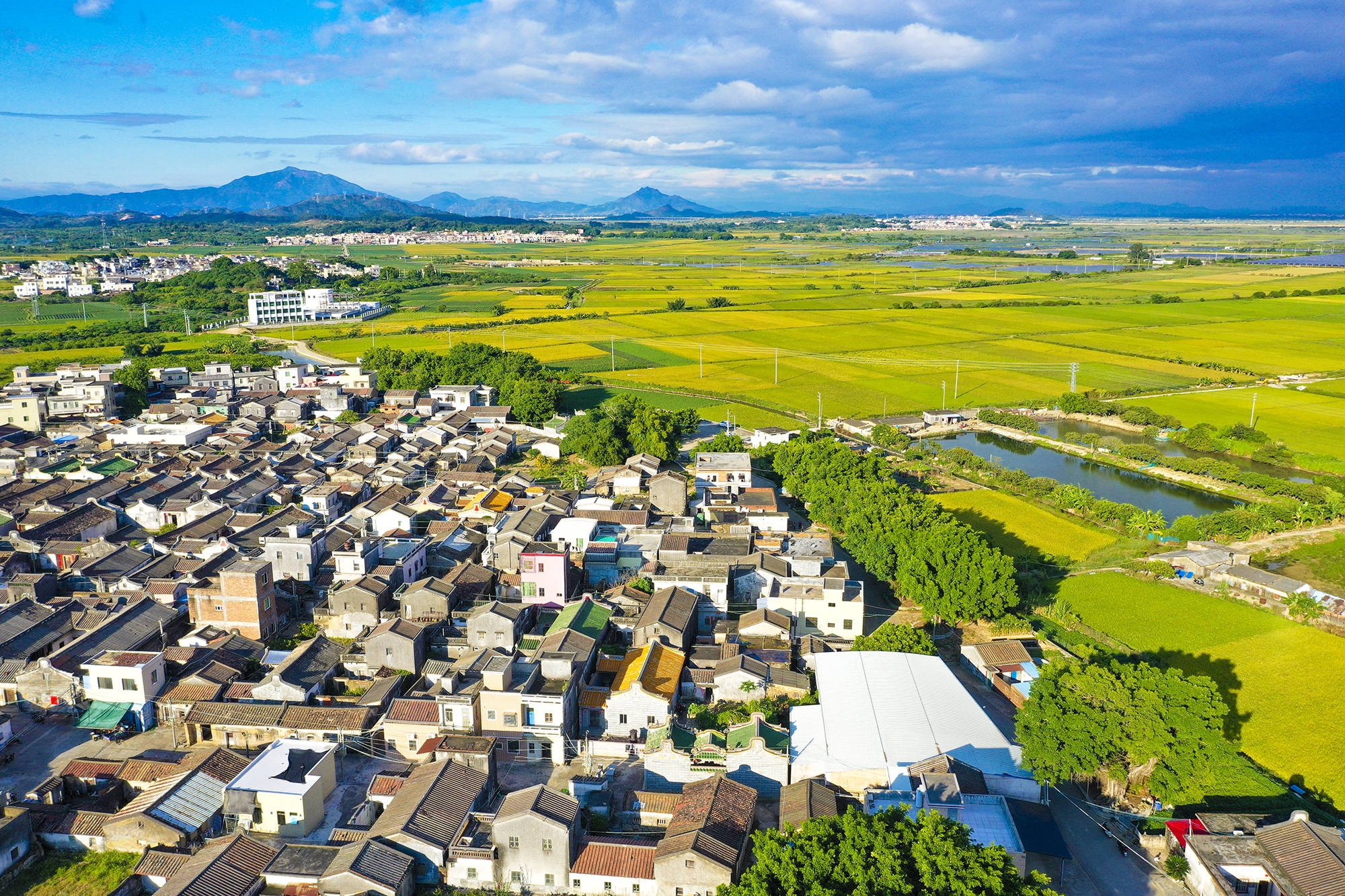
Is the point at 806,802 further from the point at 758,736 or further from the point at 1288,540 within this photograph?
the point at 1288,540

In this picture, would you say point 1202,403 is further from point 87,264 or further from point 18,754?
point 87,264

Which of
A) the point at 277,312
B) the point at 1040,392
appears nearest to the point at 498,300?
the point at 277,312

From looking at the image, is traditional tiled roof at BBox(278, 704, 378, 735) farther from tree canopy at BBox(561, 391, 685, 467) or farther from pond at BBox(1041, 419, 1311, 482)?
pond at BBox(1041, 419, 1311, 482)

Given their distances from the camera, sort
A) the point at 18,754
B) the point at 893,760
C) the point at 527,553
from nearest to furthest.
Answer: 1. the point at 893,760
2. the point at 18,754
3. the point at 527,553

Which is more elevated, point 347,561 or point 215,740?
point 347,561

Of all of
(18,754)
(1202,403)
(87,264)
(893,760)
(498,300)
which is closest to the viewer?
(893,760)

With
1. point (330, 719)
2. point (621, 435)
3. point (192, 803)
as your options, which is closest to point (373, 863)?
point (192, 803)

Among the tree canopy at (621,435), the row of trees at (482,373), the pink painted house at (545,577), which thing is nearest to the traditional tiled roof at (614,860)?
the pink painted house at (545,577)
